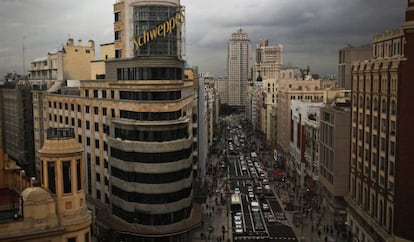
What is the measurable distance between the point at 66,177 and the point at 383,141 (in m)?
40.8

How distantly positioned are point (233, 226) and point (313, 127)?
92.9ft

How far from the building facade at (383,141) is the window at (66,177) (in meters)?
37.1

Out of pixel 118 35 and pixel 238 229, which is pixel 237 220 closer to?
pixel 238 229

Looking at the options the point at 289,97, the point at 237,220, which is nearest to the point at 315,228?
the point at 237,220

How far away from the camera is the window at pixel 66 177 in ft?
105

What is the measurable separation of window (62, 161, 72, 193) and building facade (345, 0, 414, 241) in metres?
37.1

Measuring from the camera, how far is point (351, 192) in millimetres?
72625

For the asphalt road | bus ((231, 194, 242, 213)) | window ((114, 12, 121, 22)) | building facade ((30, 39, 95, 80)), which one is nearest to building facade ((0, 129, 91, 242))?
window ((114, 12, 121, 22))

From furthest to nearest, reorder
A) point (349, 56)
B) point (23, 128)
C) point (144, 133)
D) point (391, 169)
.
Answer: point (349, 56) → point (23, 128) → point (144, 133) → point (391, 169)

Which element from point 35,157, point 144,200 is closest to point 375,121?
point 144,200

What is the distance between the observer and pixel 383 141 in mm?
58688

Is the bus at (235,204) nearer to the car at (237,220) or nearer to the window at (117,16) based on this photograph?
the car at (237,220)

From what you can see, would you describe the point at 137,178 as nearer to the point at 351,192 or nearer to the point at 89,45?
the point at 351,192

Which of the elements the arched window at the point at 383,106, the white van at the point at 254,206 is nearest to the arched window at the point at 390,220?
the arched window at the point at 383,106
